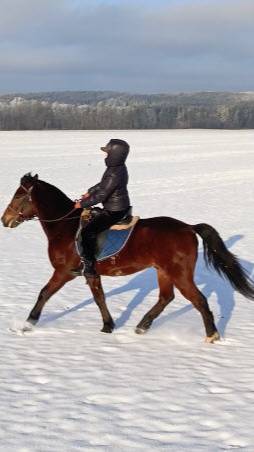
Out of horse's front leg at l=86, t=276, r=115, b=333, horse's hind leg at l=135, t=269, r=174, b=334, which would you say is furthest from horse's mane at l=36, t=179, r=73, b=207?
horse's hind leg at l=135, t=269, r=174, b=334

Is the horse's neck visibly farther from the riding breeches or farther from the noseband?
the riding breeches

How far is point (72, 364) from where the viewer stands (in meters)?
6.38

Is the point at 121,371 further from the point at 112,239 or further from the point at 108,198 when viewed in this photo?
the point at 108,198

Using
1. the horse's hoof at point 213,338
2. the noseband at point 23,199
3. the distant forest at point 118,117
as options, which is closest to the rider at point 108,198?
the noseband at point 23,199

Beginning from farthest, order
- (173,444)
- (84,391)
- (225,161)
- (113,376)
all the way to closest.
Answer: (225,161) → (113,376) → (84,391) → (173,444)

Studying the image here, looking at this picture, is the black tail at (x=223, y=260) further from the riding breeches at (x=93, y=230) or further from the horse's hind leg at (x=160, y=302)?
the riding breeches at (x=93, y=230)

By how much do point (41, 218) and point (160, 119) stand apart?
12344 cm

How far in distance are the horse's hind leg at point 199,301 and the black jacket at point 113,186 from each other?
4.13 feet

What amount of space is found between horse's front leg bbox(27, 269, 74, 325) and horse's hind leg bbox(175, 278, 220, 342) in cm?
149

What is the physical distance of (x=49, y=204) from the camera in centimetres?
739

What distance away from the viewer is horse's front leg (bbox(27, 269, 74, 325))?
723cm

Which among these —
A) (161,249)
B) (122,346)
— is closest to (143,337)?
(122,346)

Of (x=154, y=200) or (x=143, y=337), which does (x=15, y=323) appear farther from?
(x=154, y=200)

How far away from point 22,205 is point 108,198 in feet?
4.05
